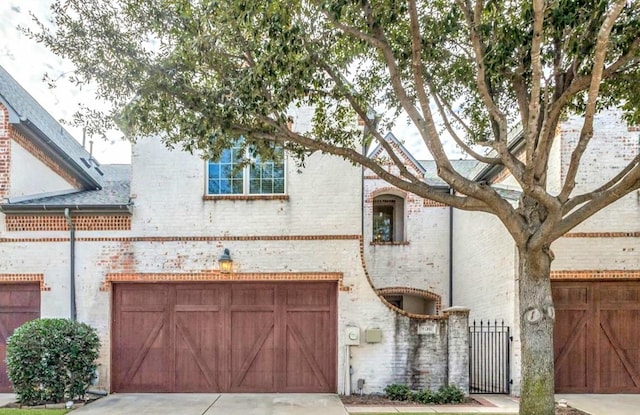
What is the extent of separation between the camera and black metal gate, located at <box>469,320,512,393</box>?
31.8 ft

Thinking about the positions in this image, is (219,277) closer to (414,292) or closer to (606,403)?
(414,292)

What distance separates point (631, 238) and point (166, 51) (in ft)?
30.3

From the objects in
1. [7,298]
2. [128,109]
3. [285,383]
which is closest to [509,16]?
[128,109]

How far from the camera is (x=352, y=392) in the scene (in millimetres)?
9344

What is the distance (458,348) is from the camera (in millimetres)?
9266

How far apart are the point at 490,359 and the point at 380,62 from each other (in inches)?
255

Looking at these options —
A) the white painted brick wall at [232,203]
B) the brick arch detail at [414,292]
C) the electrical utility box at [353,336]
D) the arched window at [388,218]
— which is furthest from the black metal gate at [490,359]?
the arched window at [388,218]

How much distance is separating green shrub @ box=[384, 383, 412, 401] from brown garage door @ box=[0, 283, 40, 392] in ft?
23.4

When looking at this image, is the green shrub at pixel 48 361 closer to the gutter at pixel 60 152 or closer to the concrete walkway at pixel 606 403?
the gutter at pixel 60 152

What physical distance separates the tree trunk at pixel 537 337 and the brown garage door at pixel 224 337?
402cm

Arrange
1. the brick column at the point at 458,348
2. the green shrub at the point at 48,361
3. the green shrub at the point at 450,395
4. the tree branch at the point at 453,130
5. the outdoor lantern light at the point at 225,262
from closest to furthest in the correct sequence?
1. the tree branch at the point at 453,130
2. the green shrub at the point at 48,361
3. the green shrub at the point at 450,395
4. the brick column at the point at 458,348
5. the outdoor lantern light at the point at 225,262

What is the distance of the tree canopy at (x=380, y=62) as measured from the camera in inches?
247

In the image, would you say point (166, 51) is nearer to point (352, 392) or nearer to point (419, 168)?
point (352, 392)

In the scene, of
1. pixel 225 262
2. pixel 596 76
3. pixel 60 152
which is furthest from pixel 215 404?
pixel 596 76
